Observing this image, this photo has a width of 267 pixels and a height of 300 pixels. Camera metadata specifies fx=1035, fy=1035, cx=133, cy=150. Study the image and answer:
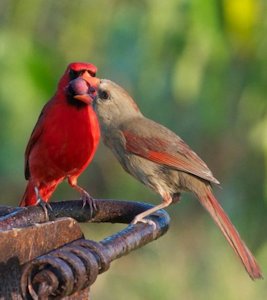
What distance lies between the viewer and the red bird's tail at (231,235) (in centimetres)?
353

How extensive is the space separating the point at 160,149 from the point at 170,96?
2.72 metres

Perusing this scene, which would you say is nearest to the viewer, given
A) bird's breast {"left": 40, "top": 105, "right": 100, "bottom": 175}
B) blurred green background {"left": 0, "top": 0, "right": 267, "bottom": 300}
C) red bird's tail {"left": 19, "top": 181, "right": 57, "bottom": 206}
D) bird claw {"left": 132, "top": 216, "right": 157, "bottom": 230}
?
bird claw {"left": 132, "top": 216, "right": 157, "bottom": 230}

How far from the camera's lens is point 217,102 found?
4047mm

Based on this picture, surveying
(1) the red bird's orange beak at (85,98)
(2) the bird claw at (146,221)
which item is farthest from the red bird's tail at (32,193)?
(2) the bird claw at (146,221)

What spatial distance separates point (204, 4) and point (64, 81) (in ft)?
4.28

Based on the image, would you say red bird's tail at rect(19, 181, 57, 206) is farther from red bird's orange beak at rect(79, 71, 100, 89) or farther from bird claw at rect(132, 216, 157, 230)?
bird claw at rect(132, 216, 157, 230)

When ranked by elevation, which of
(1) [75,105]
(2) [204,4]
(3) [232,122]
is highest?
(2) [204,4]

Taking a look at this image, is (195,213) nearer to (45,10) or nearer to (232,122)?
(232,122)

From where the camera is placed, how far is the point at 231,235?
148 inches

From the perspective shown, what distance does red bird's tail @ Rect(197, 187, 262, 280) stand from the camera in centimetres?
353

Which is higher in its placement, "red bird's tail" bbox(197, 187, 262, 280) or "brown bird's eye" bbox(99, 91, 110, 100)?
"brown bird's eye" bbox(99, 91, 110, 100)

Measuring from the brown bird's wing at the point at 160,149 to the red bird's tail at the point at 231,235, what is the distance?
0.09 metres

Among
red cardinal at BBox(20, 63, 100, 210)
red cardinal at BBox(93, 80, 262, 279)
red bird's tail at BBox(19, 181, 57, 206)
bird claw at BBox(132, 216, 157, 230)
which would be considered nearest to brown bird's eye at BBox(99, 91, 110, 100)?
red cardinal at BBox(93, 80, 262, 279)

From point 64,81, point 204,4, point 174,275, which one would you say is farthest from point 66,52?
point 174,275
